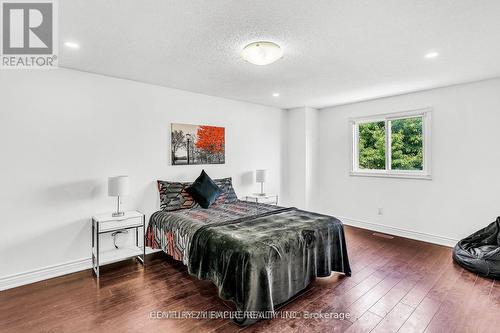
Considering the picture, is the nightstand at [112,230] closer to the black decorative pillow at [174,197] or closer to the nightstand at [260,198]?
the black decorative pillow at [174,197]

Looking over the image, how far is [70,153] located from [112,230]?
109cm

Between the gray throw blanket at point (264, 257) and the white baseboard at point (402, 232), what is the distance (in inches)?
84.9

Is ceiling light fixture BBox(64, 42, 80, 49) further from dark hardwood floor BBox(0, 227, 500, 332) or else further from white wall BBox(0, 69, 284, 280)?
dark hardwood floor BBox(0, 227, 500, 332)

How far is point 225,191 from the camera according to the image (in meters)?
4.35

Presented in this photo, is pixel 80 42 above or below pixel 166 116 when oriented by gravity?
above

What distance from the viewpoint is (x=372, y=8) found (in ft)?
6.33

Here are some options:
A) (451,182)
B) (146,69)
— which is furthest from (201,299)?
(451,182)

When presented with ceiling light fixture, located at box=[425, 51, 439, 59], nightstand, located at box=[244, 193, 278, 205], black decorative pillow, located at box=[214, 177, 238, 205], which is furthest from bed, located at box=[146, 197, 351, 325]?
ceiling light fixture, located at box=[425, 51, 439, 59]

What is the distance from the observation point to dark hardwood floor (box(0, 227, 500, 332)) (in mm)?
2150

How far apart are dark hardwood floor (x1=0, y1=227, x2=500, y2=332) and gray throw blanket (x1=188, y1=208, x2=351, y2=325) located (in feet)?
0.58

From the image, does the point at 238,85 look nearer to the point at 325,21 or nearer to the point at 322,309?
the point at 325,21

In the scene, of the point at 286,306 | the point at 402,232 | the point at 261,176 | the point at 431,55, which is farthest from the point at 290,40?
the point at 402,232

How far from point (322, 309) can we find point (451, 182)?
3213mm

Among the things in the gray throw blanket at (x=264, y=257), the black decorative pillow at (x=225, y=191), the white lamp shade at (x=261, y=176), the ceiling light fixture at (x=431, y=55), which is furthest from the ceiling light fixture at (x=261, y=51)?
the white lamp shade at (x=261, y=176)
